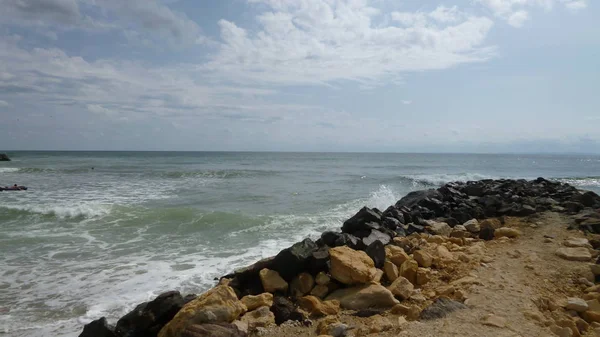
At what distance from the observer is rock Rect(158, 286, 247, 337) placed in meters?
4.37

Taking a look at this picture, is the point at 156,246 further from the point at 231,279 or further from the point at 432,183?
the point at 432,183

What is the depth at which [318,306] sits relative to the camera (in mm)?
4836

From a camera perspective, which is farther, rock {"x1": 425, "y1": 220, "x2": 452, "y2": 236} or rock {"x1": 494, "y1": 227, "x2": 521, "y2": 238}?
rock {"x1": 425, "y1": 220, "x2": 452, "y2": 236}

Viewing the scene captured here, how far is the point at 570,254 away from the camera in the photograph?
6359 millimetres

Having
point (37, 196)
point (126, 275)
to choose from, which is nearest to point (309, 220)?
point (126, 275)

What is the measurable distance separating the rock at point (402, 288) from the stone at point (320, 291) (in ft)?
2.85

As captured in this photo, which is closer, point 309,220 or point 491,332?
point 491,332

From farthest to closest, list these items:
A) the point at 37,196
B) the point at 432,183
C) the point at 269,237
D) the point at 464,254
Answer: the point at 432,183, the point at 37,196, the point at 269,237, the point at 464,254

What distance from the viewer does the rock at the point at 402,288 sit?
195 inches

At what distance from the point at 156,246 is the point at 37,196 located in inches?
548

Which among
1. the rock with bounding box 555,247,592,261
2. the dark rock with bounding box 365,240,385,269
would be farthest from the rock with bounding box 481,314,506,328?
the rock with bounding box 555,247,592,261

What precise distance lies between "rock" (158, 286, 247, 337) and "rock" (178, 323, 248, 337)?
0.56 ft

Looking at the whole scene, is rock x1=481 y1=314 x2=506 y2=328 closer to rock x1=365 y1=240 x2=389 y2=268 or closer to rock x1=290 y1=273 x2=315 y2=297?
rock x1=365 y1=240 x2=389 y2=268

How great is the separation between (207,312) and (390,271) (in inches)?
106
